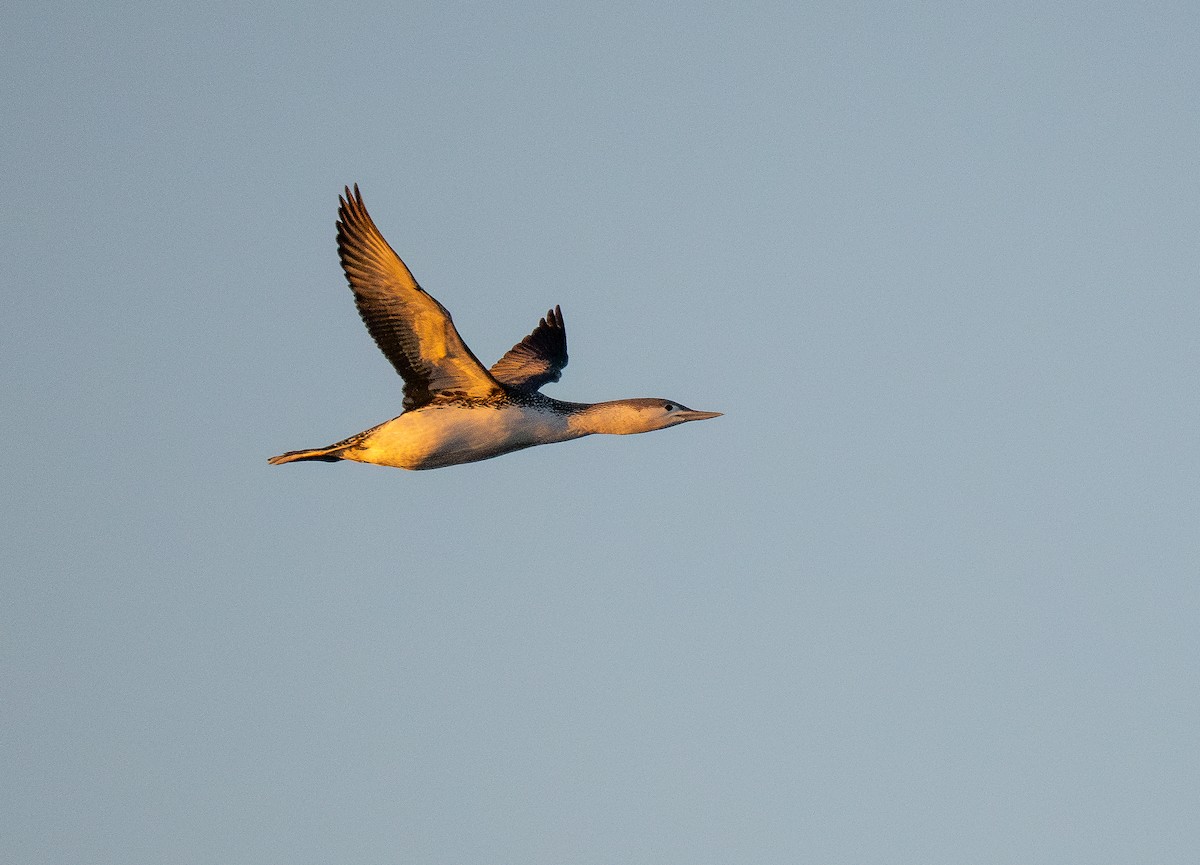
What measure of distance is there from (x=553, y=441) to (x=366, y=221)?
4012 mm

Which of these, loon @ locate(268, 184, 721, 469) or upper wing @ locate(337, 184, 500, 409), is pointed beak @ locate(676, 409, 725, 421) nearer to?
loon @ locate(268, 184, 721, 469)

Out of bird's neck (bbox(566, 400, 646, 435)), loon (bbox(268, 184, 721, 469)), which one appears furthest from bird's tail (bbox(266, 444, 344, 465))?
bird's neck (bbox(566, 400, 646, 435))

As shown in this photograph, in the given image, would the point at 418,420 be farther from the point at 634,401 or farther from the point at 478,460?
the point at 634,401

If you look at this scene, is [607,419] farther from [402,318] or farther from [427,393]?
[402,318]

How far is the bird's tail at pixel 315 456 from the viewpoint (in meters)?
24.0

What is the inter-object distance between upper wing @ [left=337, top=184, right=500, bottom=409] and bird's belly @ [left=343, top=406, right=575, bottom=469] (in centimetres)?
43

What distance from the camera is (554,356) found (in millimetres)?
29000

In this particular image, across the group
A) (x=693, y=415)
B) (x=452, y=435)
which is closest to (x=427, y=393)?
(x=452, y=435)

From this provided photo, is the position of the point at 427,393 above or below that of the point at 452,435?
above

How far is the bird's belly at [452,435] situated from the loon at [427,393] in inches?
0.5

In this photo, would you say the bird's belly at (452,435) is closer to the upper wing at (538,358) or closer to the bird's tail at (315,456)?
the bird's tail at (315,456)

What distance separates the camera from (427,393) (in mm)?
23625

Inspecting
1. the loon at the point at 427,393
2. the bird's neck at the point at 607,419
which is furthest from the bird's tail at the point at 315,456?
the bird's neck at the point at 607,419

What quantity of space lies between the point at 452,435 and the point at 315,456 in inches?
93.9
